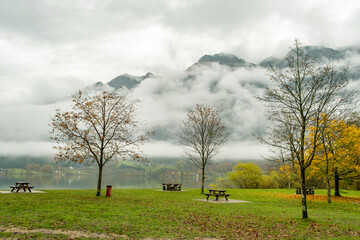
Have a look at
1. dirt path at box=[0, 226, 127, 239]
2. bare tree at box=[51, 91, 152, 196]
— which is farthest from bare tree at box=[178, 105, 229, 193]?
dirt path at box=[0, 226, 127, 239]

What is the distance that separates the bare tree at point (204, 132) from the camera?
30.2 meters

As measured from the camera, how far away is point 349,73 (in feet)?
44.1

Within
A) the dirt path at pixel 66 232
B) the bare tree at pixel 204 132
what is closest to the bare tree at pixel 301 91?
the dirt path at pixel 66 232

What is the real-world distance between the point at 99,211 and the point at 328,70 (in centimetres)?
1439

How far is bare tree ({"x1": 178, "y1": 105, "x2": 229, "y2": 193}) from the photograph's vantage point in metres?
30.2

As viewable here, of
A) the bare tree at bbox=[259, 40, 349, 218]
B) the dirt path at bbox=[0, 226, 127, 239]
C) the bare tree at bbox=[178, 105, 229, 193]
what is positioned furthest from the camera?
the bare tree at bbox=[178, 105, 229, 193]

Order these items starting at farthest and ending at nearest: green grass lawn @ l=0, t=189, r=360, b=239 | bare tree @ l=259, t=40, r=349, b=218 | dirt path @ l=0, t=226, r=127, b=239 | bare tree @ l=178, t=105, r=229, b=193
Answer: bare tree @ l=178, t=105, r=229, b=193, bare tree @ l=259, t=40, r=349, b=218, green grass lawn @ l=0, t=189, r=360, b=239, dirt path @ l=0, t=226, r=127, b=239

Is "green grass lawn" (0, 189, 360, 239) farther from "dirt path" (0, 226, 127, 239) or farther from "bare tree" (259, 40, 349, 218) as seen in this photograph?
"bare tree" (259, 40, 349, 218)

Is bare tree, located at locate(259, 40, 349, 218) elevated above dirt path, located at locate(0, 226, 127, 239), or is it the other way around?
bare tree, located at locate(259, 40, 349, 218)

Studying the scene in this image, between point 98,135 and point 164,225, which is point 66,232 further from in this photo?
point 98,135

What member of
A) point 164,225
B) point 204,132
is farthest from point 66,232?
point 204,132

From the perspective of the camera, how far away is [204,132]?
30.5m

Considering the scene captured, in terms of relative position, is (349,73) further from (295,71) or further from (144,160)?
(144,160)

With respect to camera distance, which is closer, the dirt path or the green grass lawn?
the dirt path
